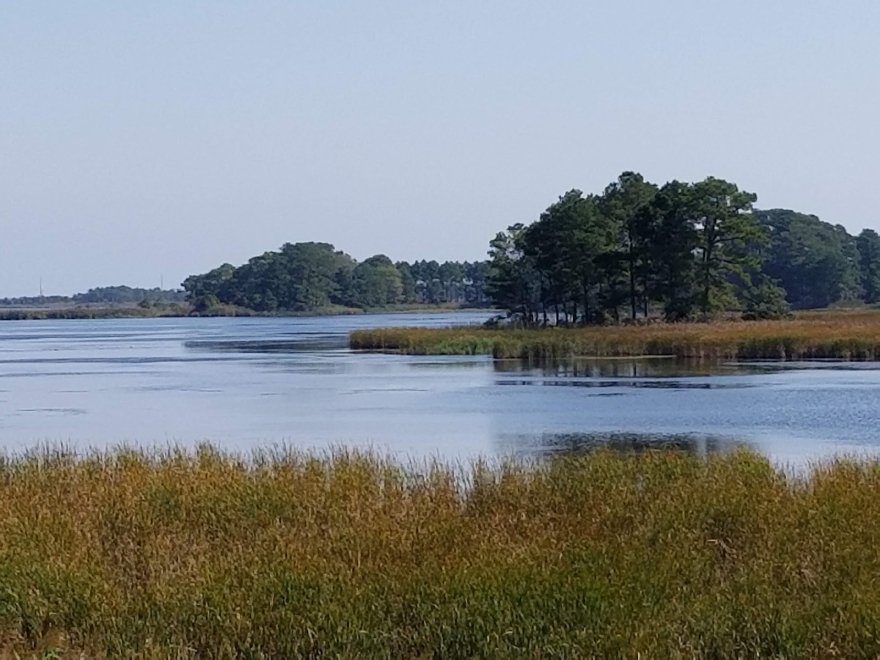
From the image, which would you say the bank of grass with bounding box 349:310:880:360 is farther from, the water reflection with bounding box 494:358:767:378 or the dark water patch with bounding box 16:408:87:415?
the dark water patch with bounding box 16:408:87:415

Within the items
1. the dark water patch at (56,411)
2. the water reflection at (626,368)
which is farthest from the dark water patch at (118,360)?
the dark water patch at (56,411)

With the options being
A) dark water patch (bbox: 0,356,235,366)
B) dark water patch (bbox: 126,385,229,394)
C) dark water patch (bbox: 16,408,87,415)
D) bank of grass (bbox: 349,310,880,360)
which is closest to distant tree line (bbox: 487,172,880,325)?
bank of grass (bbox: 349,310,880,360)

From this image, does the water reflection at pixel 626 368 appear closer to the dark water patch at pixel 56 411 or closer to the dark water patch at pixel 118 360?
the dark water patch at pixel 118 360

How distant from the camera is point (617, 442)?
24656 mm

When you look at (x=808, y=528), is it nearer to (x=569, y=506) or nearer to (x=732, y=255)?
(x=569, y=506)

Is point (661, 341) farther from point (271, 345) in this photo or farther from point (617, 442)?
point (617, 442)

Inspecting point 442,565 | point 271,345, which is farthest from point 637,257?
point 442,565

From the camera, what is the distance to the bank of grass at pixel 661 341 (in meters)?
51.7

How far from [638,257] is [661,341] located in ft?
37.5

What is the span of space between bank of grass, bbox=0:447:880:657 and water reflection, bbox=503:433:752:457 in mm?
9145

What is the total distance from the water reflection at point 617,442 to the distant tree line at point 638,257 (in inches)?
1619

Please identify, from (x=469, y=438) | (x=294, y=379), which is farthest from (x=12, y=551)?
(x=294, y=379)

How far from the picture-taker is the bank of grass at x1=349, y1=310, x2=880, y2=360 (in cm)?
5172

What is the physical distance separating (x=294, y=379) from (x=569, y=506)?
34887 mm
